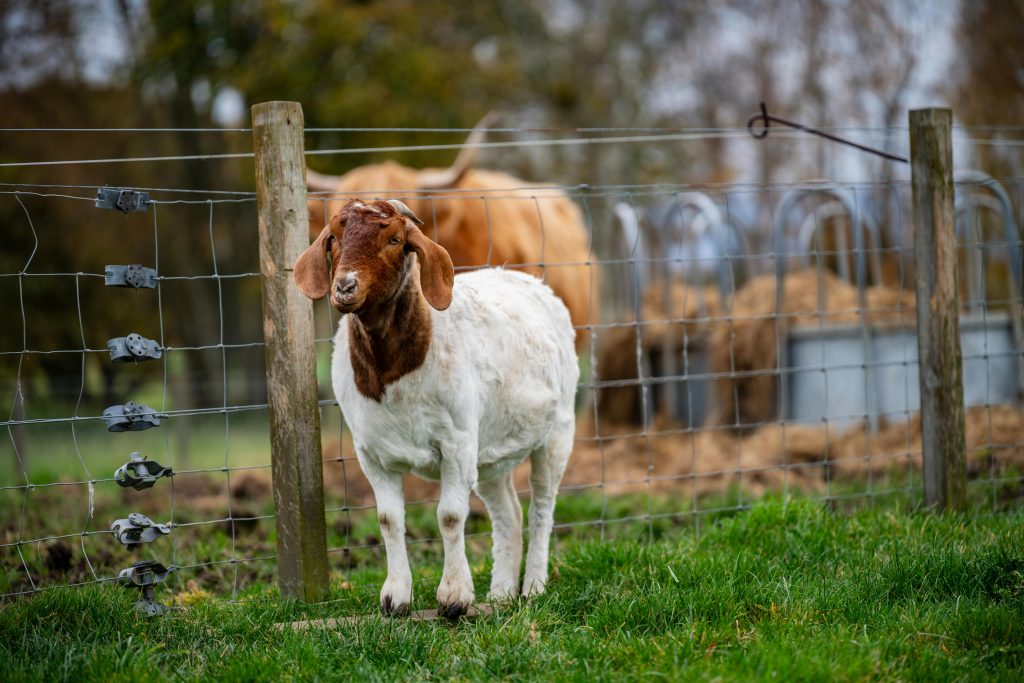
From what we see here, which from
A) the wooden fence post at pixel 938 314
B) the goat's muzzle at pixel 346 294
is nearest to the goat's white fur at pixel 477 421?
the goat's muzzle at pixel 346 294

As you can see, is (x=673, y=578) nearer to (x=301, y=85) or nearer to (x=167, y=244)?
(x=301, y=85)

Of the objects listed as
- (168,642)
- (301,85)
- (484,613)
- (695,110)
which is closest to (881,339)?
(484,613)

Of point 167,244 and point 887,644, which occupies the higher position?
point 167,244

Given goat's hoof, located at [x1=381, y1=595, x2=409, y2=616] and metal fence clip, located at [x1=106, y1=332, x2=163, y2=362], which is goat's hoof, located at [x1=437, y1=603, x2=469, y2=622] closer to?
goat's hoof, located at [x1=381, y1=595, x2=409, y2=616]

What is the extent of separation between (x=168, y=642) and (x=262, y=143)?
2.23 meters

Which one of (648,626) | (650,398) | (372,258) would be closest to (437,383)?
(372,258)

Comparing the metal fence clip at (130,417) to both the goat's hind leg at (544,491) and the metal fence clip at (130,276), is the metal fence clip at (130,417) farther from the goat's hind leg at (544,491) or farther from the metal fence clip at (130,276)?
the goat's hind leg at (544,491)

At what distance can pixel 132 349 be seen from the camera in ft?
14.0

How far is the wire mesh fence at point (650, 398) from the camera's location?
5598 millimetres

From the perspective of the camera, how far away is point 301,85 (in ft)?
54.4

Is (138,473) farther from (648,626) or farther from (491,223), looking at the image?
(491,223)

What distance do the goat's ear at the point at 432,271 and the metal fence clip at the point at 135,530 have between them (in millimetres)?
1645

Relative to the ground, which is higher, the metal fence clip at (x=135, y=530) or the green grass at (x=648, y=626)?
the metal fence clip at (x=135, y=530)

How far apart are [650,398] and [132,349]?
7495 millimetres
